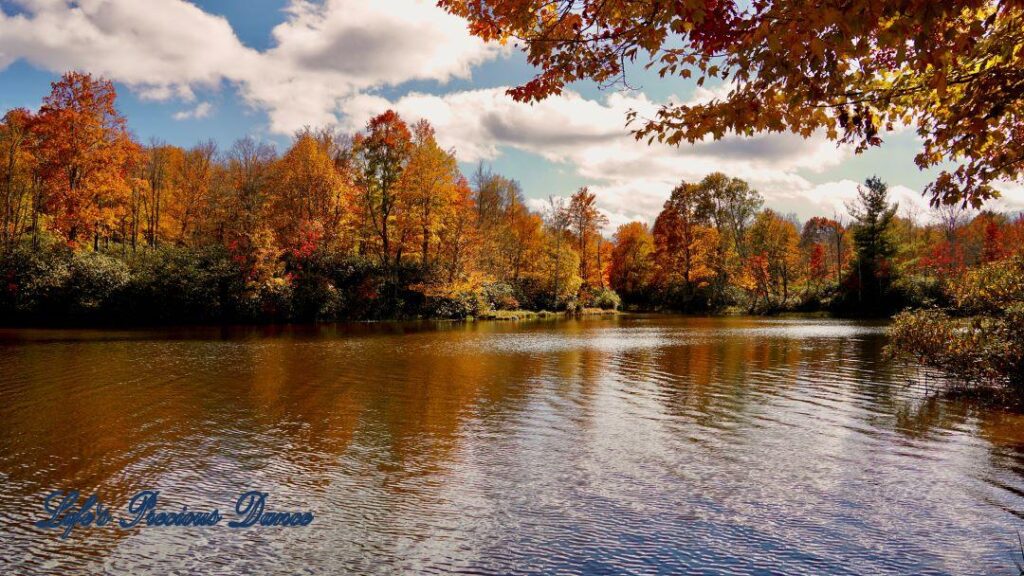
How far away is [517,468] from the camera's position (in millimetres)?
6879

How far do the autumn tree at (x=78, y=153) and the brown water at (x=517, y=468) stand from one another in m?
19.6

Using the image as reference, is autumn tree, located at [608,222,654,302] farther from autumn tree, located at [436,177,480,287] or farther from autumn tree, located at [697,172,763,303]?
autumn tree, located at [436,177,480,287]

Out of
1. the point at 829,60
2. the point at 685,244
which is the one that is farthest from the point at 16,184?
the point at 685,244

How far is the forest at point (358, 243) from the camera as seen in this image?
29.8m

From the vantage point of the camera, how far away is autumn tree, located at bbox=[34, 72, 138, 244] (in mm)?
29375

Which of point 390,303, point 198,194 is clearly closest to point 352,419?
point 390,303

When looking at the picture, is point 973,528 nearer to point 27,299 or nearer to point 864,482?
point 864,482

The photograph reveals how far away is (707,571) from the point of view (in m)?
4.43

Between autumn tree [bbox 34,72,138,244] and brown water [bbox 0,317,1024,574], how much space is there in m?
19.6

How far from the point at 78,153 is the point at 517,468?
3322cm

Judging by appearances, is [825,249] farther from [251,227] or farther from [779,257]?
[251,227]

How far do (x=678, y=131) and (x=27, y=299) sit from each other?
3423 centimetres

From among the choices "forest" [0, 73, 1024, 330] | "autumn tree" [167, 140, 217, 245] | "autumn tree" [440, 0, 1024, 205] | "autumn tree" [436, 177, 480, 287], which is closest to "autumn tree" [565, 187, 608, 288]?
"forest" [0, 73, 1024, 330]

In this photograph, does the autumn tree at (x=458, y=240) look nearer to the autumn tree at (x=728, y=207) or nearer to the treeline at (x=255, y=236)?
the treeline at (x=255, y=236)
